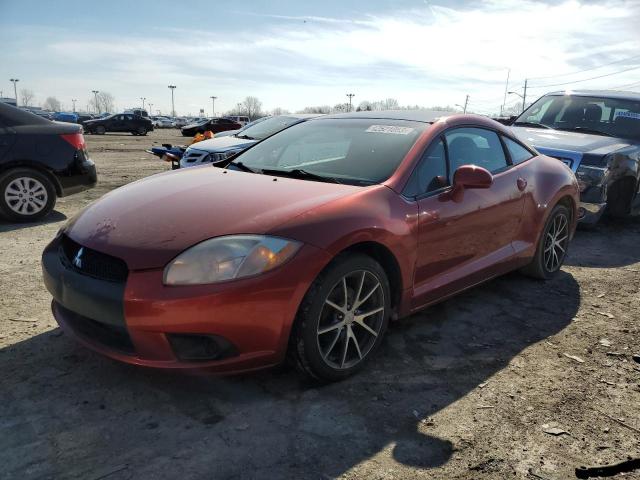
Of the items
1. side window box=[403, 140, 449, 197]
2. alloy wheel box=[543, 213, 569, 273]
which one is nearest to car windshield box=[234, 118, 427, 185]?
side window box=[403, 140, 449, 197]

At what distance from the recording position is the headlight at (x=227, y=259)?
8.07ft

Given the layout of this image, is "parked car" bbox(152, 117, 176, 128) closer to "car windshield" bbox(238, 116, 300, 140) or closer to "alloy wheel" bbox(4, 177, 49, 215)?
"car windshield" bbox(238, 116, 300, 140)

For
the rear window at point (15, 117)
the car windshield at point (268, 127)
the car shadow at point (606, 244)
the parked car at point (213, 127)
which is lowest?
the parked car at point (213, 127)

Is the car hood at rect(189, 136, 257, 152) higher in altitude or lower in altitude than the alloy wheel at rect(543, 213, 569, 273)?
higher

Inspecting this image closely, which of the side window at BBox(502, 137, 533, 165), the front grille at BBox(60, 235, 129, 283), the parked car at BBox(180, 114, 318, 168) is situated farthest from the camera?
the parked car at BBox(180, 114, 318, 168)

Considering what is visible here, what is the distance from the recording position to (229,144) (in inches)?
355

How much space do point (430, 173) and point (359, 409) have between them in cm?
157

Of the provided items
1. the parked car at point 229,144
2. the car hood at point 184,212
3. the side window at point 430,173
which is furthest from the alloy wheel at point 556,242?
the parked car at point 229,144

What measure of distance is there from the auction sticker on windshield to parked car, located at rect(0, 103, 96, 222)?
459 centimetres

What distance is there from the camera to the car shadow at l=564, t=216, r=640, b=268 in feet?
18.1

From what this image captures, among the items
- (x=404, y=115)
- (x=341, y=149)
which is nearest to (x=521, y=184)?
(x=404, y=115)

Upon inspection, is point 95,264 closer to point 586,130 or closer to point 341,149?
point 341,149

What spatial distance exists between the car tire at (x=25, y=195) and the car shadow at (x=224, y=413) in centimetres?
371

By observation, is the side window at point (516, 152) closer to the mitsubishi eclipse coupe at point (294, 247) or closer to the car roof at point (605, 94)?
the mitsubishi eclipse coupe at point (294, 247)
